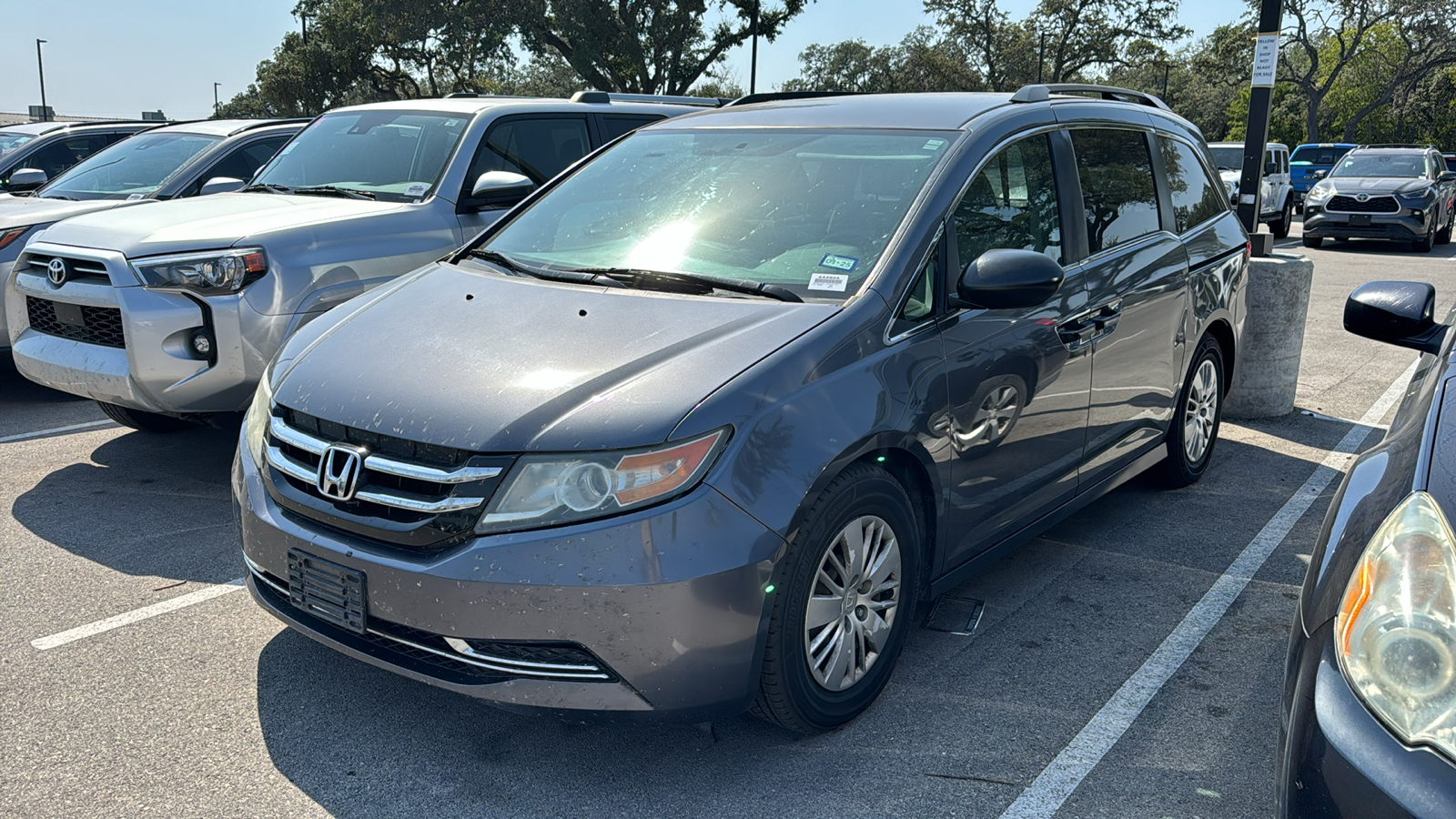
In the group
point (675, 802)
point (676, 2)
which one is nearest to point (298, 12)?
point (676, 2)

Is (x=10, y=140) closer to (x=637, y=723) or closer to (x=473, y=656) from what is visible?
(x=473, y=656)

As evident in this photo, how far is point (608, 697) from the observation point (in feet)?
8.95

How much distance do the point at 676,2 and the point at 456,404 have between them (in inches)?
1438

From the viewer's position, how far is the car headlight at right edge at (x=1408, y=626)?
1734 mm

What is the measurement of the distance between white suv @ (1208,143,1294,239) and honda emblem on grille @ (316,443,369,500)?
20503 millimetres

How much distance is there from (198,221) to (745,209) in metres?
3.11

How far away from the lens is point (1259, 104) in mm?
8727

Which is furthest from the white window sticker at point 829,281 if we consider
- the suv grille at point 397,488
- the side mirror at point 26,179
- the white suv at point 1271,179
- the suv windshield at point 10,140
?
the white suv at point 1271,179

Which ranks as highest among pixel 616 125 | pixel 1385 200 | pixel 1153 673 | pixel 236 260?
pixel 616 125

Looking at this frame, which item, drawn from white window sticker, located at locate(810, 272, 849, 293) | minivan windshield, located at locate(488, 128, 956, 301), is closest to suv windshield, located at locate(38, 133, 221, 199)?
minivan windshield, located at locate(488, 128, 956, 301)

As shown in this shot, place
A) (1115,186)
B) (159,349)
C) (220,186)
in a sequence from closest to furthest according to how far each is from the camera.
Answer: (1115,186)
(159,349)
(220,186)

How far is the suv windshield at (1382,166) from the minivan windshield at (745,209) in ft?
63.9

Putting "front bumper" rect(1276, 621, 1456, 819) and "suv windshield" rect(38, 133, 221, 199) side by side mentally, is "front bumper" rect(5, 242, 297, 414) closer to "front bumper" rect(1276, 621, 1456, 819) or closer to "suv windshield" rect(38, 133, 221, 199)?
"suv windshield" rect(38, 133, 221, 199)

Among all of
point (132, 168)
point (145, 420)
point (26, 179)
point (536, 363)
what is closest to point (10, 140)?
Result: point (26, 179)
